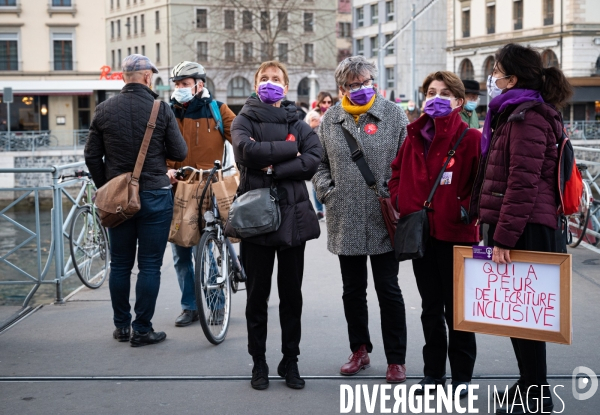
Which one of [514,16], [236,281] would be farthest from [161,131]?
[514,16]

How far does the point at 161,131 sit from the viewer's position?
625 centimetres

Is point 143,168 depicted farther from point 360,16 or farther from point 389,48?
point 360,16

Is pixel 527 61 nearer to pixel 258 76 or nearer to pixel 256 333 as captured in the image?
pixel 258 76

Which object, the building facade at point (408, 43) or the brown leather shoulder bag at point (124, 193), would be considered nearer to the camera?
the brown leather shoulder bag at point (124, 193)

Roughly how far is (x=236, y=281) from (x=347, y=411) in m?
2.38

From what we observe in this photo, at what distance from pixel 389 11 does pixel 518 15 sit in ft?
71.4

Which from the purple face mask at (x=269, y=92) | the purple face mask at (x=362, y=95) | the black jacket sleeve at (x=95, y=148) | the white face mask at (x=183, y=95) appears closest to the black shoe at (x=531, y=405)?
the purple face mask at (x=362, y=95)

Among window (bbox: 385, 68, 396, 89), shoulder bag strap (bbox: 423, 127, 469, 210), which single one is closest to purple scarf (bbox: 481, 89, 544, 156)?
shoulder bag strap (bbox: 423, 127, 469, 210)

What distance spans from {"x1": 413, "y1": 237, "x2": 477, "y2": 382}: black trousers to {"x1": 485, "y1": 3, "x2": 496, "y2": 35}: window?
202 ft

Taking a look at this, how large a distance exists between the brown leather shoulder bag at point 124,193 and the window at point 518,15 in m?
58.0

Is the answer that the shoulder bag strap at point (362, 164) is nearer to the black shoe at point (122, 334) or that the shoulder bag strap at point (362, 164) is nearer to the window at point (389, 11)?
the black shoe at point (122, 334)

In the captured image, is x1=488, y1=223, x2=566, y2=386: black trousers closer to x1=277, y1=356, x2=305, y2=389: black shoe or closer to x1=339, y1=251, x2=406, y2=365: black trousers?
x1=339, y1=251, x2=406, y2=365: black trousers

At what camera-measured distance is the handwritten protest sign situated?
14.7 ft

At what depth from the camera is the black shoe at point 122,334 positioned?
654 centimetres
